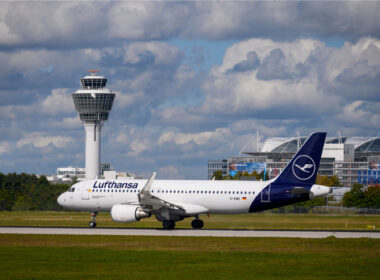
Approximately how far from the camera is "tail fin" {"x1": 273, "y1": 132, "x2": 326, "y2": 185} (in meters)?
54.1

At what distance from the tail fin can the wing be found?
7.07 metres

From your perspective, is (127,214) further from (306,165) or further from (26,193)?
(26,193)

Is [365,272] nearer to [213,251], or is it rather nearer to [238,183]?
[213,251]

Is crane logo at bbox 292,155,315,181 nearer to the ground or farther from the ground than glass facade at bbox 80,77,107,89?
nearer to the ground

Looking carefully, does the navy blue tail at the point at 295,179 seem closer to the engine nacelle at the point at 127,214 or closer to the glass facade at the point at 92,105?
the engine nacelle at the point at 127,214

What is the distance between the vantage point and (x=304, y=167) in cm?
5406

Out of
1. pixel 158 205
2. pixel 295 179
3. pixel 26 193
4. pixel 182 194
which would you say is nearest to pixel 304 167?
pixel 295 179

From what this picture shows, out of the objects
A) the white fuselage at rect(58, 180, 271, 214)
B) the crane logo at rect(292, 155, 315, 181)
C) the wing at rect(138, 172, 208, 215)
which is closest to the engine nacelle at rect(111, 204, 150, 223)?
the wing at rect(138, 172, 208, 215)

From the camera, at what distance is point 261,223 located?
2473 inches

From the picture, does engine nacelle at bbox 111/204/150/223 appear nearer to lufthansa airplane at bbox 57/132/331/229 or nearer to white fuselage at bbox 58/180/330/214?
lufthansa airplane at bbox 57/132/331/229

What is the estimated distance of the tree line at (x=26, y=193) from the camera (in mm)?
121206

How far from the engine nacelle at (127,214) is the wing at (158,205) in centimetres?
57

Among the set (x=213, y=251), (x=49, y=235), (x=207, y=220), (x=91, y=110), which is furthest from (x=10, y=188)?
(x=213, y=251)

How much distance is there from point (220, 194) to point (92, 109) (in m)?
127
